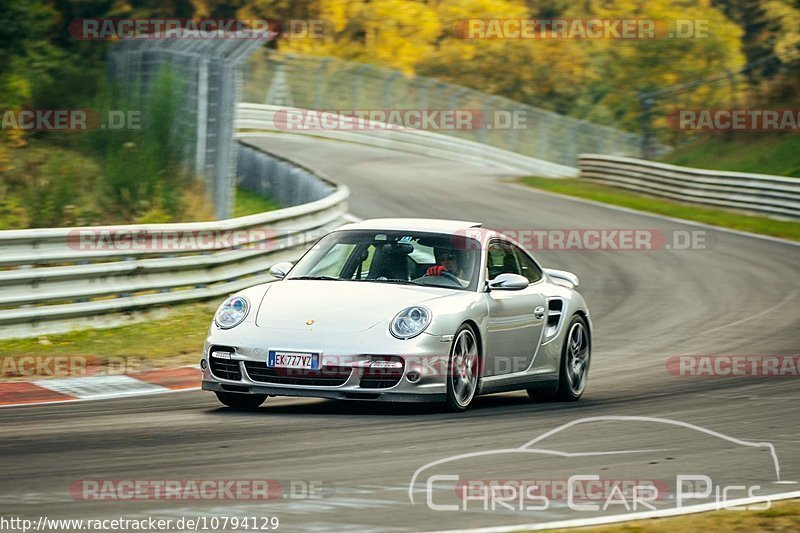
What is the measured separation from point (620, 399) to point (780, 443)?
92.7 inches

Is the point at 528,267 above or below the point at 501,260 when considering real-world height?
below

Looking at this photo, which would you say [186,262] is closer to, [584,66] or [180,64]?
[180,64]

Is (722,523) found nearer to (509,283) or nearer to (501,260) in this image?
(509,283)

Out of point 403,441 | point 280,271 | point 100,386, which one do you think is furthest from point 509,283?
point 100,386

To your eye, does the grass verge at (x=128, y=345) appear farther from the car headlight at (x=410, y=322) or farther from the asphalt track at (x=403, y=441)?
the car headlight at (x=410, y=322)

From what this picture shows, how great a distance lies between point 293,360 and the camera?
29.2 ft

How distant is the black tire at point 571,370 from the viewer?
10766 millimetres

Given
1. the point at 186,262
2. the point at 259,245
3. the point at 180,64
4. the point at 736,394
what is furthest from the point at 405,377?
the point at 180,64

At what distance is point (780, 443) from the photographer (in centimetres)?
829

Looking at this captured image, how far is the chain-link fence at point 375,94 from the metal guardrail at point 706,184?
8.93 m

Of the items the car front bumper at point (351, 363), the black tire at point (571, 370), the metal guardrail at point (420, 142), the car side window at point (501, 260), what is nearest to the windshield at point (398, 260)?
the car side window at point (501, 260)

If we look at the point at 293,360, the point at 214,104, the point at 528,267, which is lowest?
the point at 293,360

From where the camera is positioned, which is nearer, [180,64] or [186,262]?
[186,262]

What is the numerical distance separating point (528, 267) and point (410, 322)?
202 cm
